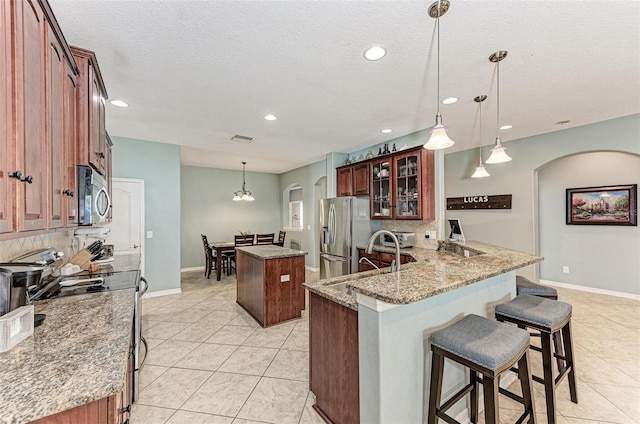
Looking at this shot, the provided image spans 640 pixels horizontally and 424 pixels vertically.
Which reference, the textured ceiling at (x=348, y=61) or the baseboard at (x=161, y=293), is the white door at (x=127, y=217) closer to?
the baseboard at (x=161, y=293)

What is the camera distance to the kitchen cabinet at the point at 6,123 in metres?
0.86

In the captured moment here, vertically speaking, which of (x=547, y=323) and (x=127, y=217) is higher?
(x=127, y=217)

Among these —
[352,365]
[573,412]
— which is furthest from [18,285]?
[573,412]

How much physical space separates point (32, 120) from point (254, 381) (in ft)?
7.32

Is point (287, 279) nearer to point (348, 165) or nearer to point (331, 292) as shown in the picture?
point (331, 292)

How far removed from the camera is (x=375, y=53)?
206cm

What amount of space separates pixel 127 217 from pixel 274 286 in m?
2.88

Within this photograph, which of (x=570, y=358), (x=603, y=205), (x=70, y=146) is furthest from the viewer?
(x=603, y=205)

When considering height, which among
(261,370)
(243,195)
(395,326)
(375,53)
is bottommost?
(261,370)

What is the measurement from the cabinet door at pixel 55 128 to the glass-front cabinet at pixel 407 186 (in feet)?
12.4

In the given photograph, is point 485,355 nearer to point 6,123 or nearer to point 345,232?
point 6,123

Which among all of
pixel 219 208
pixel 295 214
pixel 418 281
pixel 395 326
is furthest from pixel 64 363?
pixel 295 214

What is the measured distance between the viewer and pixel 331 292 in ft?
5.56

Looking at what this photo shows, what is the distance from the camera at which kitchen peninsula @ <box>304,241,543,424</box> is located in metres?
1.33
